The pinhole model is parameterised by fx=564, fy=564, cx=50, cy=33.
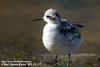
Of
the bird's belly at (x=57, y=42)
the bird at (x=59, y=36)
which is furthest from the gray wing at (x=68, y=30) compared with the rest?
the bird's belly at (x=57, y=42)

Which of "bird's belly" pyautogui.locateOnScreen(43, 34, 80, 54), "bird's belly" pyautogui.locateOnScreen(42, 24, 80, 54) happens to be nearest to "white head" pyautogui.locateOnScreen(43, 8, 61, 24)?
"bird's belly" pyautogui.locateOnScreen(42, 24, 80, 54)

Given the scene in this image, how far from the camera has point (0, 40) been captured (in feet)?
68.8

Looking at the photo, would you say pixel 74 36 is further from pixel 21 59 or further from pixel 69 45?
pixel 21 59

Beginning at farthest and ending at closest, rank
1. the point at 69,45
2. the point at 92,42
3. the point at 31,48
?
the point at 92,42 < the point at 31,48 < the point at 69,45

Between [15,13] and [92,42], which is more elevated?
[15,13]

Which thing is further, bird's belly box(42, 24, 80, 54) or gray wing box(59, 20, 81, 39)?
gray wing box(59, 20, 81, 39)

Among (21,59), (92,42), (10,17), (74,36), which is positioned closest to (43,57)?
(21,59)

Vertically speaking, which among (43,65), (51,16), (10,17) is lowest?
(43,65)

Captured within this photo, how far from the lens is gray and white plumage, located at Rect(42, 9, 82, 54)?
15.8 metres

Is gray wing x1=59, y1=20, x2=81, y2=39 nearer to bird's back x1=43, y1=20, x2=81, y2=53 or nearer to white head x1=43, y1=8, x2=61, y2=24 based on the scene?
bird's back x1=43, y1=20, x2=81, y2=53

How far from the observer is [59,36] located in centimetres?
1577

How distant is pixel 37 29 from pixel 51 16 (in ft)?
24.7

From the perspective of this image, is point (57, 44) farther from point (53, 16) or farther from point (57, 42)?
point (53, 16)

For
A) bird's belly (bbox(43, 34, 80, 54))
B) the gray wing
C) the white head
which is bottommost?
bird's belly (bbox(43, 34, 80, 54))
